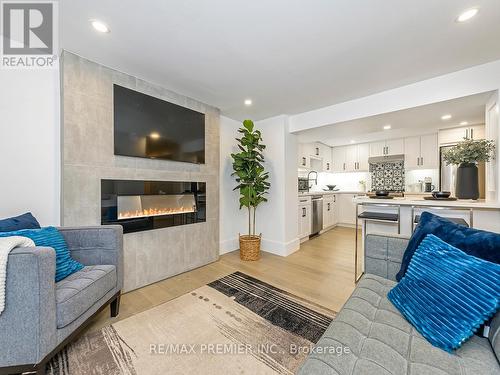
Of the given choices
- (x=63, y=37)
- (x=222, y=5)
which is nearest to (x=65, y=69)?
(x=63, y=37)

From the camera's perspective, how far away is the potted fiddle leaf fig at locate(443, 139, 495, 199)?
2093 mm

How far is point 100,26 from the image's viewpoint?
64.2 inches

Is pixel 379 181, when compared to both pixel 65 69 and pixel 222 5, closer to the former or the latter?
pixel 222 5

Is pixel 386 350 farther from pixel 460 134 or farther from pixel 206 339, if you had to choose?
pixel 460 134

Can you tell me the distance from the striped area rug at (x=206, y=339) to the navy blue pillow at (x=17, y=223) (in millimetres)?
921

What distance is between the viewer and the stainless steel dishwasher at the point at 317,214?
456 cm

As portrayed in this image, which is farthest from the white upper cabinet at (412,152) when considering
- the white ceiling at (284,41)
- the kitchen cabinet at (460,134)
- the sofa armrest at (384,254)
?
the sofa armrest at (384,254)

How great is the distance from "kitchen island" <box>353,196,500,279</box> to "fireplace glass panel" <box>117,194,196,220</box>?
223 cm

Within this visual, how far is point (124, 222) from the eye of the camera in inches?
90.4

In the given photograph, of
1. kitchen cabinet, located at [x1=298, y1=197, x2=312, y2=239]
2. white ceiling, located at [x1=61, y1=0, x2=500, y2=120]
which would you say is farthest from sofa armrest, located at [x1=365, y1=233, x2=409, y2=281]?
kitchen cabinet, located at [x1=298, y1=197, x2=312, y2=239]

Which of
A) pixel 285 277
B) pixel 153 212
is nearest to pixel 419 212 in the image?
pixel 285 277

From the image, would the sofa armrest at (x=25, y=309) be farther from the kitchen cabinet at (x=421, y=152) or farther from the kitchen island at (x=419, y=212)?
the kitchen cabinet at (x=421, y=152)

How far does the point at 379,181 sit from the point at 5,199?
677 centimetres

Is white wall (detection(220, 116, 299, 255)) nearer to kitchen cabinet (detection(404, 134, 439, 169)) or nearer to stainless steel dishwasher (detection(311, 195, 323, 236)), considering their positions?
stainless steel dishwasher (detection(311, 195, 323, 236))
